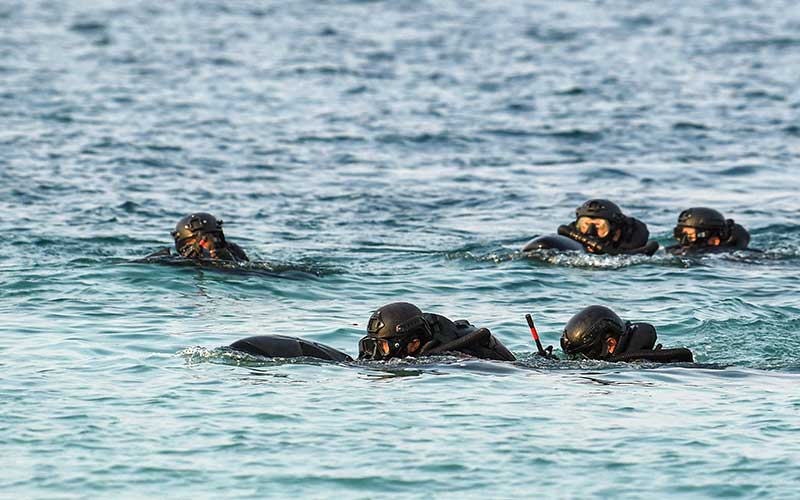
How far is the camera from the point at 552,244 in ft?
66.6

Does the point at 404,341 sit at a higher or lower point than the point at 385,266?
A: lower

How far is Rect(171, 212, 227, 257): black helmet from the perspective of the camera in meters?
18.8

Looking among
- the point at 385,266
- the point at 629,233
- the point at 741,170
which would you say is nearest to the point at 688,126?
the point at 741,170

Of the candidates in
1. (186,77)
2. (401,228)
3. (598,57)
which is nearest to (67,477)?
(401,228)

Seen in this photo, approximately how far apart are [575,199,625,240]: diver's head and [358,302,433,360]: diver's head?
308 inches

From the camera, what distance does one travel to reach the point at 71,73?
4491cm

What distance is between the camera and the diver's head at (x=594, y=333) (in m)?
13.5

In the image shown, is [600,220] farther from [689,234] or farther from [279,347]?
[279,347]

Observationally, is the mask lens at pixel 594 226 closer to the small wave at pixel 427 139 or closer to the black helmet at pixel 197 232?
the black helmet at pixel 197 232

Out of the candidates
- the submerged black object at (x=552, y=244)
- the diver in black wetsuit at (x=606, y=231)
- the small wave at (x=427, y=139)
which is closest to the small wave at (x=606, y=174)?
the small wave at (x=427, y=139)

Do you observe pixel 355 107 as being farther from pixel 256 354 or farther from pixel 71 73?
pixel 256 354

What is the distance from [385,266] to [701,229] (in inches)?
181

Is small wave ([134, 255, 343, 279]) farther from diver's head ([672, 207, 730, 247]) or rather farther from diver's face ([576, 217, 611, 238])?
diver's head ([672, 207, 730, 247])

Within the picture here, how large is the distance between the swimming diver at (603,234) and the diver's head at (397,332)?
7.32 meters
